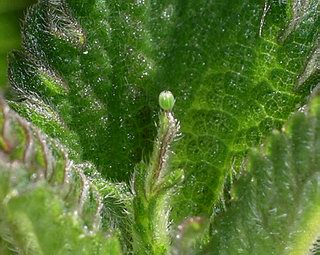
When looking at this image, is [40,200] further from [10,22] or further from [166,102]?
[10,22]

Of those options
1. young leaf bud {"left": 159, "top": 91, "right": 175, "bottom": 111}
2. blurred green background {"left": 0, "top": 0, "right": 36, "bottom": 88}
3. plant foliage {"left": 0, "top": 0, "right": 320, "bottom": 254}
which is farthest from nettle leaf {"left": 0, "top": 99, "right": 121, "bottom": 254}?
blurred green background {"left": 0, "top": 0, "right": 36, "bottom": 88}

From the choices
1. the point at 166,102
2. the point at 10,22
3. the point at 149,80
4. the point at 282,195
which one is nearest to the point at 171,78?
the point at 149,80

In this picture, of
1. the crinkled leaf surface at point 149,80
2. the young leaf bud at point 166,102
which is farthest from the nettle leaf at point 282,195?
the crinkled leaf surface at point 149,80

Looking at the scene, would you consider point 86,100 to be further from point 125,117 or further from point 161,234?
point 161,234

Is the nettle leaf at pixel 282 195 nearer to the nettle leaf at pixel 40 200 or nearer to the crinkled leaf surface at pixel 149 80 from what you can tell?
the nettle leaf at pixel 40 200

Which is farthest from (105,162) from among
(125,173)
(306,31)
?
(306,31)

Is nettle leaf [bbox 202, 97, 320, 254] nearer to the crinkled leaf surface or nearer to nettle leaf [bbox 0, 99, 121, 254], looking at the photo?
nettle leaf [bbox 0, 99, 121, 254]
